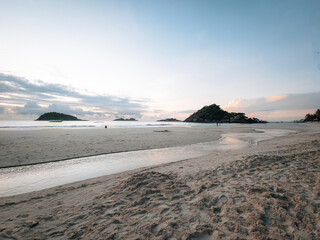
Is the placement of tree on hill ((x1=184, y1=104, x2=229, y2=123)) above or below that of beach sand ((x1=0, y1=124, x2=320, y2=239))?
above

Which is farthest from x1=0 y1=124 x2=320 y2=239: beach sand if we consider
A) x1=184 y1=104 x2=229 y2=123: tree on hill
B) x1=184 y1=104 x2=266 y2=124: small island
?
x1=184 y1=104 x2=229 y2=123: tree on hill

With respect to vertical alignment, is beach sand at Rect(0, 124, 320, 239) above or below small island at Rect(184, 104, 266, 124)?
below

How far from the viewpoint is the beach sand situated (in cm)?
285

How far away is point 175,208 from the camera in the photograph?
368cm

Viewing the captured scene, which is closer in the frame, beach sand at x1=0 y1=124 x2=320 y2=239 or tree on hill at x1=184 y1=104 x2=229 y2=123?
beach sand at x1=0 y1=124 x2=320 y2=239

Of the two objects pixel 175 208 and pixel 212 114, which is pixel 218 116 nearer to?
pixel 212 114

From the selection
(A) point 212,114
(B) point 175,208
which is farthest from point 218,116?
(B) point 175,208

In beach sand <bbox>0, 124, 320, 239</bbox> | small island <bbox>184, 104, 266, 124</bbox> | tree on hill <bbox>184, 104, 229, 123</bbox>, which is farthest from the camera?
tree on hill <bbox>184, 104, 229, 123</bbox>

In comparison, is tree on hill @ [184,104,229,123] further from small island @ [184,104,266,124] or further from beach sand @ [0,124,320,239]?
beach sand @ [0,124,320,239]

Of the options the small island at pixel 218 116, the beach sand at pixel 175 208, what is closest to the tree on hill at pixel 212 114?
the small island at pixel 218 116

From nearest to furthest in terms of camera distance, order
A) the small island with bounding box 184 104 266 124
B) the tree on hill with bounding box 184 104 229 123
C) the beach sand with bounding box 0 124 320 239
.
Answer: the beach sand with bounding box 0 124 320 239 < the small island with bounding box 184 104 266 124 < the tree on hill with bounding box 184 104 229 123

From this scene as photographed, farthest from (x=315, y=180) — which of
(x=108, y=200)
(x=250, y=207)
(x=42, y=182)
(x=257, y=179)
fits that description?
(x=42, y=182)

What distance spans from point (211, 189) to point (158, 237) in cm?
258

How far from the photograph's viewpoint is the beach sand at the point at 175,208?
285 centimetres
